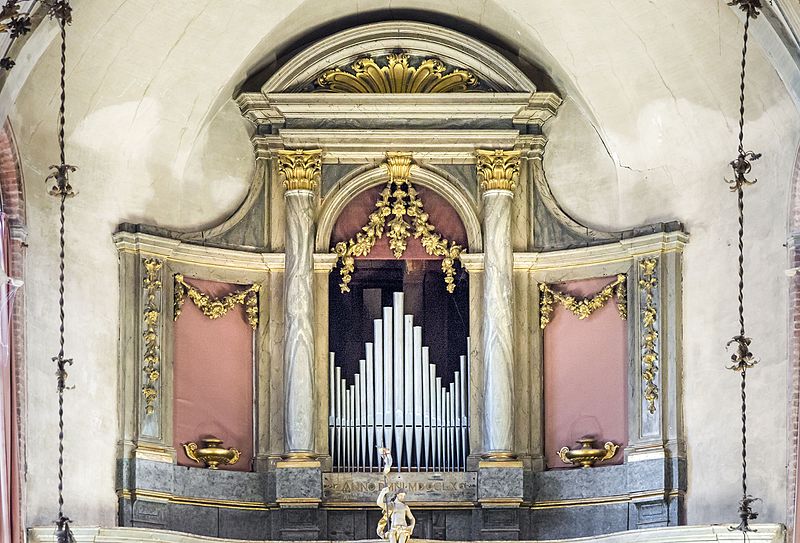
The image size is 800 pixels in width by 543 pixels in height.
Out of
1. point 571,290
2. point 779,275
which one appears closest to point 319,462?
point 571,290

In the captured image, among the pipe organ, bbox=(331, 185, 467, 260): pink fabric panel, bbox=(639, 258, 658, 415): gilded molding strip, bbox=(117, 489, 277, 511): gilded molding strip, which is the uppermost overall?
bbox=(331, 185, 467, 260): pink fabric panel

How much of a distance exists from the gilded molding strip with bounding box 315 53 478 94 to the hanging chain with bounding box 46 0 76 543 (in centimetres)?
274

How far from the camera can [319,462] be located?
64.4ft

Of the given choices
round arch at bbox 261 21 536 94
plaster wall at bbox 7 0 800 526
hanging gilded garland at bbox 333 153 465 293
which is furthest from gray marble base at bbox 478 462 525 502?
round arch at bbox 261 21 536 94

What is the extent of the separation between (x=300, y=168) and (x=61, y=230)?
2.80m

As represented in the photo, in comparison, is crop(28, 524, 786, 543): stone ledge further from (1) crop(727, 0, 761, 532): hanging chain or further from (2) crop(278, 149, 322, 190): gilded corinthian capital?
(2) crop(278, 149, 322, 190): gilded corinthian capital

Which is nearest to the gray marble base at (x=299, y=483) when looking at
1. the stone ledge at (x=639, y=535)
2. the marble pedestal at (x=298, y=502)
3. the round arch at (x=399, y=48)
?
the marble pedestal at (x=298, y=502)

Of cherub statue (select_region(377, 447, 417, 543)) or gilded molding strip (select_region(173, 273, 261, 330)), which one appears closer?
cherub statue (select_region(377, 447, 417, 543))

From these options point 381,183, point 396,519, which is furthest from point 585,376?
point 381,183

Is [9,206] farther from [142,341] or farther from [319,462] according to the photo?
[319,462]

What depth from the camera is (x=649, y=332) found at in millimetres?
19453

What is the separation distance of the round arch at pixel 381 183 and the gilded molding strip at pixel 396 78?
72 cm

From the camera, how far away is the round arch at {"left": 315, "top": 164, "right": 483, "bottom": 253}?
66.2 feet

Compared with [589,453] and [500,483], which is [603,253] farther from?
[500,483]
